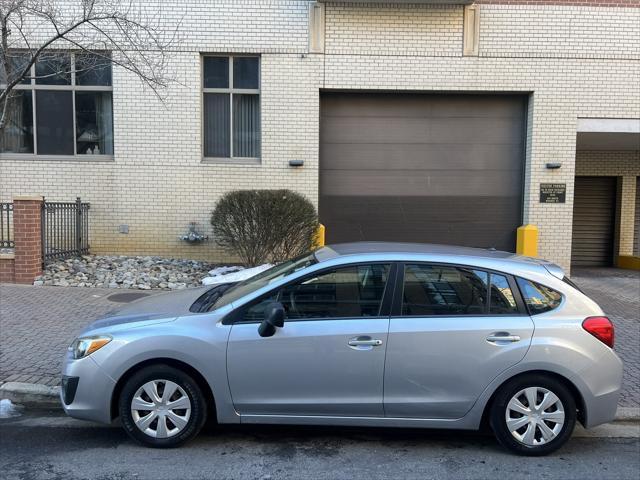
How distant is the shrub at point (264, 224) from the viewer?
10008 mm

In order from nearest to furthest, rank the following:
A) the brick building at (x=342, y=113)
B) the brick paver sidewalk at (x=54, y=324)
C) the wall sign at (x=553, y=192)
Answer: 1. the brick paver sidewalk at (x=54, y=324)
2. the brick building at (x=342, y=113)
3. the wall sign at (x=553, y=192)

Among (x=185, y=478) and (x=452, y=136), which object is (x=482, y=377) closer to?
(x=185, y=478)

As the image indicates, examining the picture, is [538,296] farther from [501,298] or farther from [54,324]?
[54,324]

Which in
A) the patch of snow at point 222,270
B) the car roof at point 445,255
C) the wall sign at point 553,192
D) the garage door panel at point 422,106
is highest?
the garage door panel at point 422,106

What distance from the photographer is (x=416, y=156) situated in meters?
12.3

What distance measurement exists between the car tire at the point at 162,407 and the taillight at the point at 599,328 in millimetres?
2882

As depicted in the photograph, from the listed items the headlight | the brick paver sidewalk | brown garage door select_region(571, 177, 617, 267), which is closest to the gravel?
the brick paver sidewalk

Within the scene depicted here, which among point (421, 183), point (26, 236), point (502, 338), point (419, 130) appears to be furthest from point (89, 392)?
point (419, 130)

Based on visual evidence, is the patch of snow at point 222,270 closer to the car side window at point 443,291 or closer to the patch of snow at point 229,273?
the patch of snow at point 229,273

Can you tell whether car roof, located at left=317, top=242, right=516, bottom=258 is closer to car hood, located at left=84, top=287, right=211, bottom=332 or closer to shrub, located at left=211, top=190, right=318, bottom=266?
car hood, located at left=84, top=287, right=211, bottom=332

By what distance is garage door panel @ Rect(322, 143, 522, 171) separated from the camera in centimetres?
1226

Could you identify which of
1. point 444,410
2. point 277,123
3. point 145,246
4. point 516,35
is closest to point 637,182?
point 516,35

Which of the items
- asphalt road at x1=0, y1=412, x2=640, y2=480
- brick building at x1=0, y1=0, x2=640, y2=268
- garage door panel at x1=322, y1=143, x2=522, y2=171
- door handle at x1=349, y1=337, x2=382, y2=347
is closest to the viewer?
asphalt road at x1=0, y1=412, x2=640, y2=480

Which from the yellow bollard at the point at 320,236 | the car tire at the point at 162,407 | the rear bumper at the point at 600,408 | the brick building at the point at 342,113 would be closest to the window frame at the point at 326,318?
the car tire at the point at 162,407
